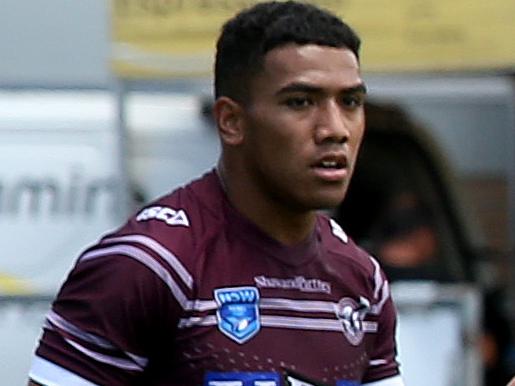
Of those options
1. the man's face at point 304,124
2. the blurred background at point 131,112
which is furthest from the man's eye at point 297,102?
the blurred background at point 131,112

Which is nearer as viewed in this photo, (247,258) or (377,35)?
(247,258)

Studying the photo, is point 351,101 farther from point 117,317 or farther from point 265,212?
point 117,317

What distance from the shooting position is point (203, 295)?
2650 millimetres

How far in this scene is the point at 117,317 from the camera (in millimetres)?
2592

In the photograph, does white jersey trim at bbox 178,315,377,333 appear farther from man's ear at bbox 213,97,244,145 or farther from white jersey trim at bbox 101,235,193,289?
man's ear at bbox 213,97,244,145

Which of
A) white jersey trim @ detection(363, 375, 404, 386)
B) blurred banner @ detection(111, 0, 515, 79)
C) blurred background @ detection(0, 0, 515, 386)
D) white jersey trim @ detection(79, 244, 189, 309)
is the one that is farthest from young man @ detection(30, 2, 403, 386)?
blurred banner @ detection(111, 0, 515, 79)

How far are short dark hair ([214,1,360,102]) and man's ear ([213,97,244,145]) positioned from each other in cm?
1

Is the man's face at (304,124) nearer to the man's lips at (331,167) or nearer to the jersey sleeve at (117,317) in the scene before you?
the man's lips at (331,167)

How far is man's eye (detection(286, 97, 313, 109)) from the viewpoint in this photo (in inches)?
105

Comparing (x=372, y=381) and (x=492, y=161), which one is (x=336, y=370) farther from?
(x=492, y=161)

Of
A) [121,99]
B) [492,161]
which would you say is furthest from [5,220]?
[492,161]

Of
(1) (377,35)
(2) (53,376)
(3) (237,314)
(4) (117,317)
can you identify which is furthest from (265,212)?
(1) (377,35)

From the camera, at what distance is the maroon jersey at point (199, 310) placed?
8.55ft

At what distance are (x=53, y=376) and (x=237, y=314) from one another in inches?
11.6
